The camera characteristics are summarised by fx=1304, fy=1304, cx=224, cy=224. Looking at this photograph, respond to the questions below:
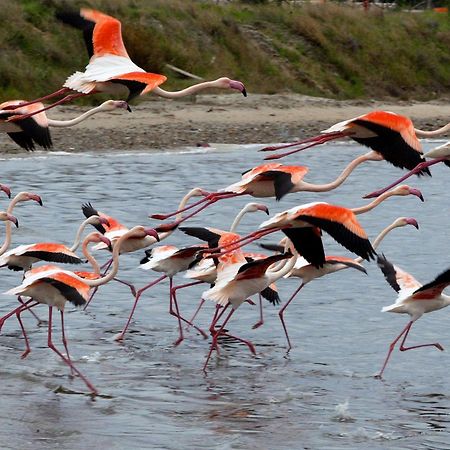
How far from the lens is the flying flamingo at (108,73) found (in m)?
8.40

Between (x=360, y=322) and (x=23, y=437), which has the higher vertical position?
(x=23, y=437)

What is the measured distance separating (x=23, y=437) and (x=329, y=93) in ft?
72.5

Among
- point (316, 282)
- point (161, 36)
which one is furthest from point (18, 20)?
point (316, 282)

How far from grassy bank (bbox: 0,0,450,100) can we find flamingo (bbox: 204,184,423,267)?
46.2ft

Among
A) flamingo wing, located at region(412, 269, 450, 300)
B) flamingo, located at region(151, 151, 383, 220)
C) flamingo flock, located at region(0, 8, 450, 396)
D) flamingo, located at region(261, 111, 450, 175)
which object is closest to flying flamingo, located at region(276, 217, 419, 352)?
flamingo flock, located at region(0, 8, 450, 396)

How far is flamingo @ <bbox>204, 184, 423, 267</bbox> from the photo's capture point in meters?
8.20

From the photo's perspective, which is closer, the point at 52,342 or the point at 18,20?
the point at 52,342

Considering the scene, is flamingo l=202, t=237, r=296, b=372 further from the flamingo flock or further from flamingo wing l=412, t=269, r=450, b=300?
flamingo wing l=412, t=269, r=450, b=300

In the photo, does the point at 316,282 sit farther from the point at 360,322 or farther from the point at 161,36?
the point at 161,36

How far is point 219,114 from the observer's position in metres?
23.6

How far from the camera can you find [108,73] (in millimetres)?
8852

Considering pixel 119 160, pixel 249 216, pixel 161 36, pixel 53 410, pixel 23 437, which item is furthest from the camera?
pixel 161 36

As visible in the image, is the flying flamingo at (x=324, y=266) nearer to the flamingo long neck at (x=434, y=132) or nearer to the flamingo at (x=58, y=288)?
the flamingo long neck at (x=434, y=132)

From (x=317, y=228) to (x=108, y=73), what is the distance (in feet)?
5.87
